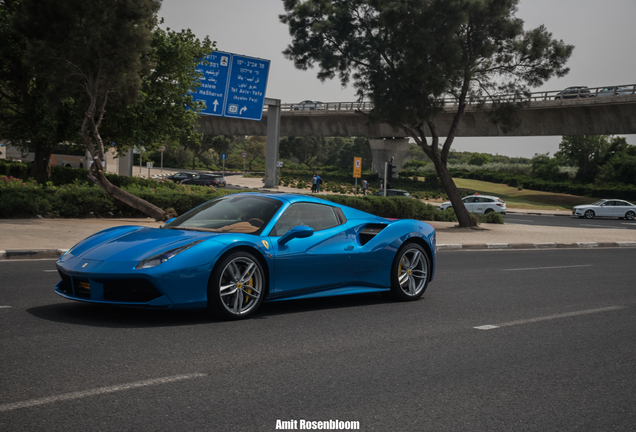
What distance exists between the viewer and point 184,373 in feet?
13.9

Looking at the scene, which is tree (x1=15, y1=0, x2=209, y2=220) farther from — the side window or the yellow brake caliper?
the yellow brake caliper

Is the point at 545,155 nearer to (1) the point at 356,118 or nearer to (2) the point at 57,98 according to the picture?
(1) the point at 356,118

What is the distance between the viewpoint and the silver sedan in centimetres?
4166

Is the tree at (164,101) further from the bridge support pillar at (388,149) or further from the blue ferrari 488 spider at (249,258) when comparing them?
the bridge support pillar at (388,149)

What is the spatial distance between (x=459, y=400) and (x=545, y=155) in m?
95.4

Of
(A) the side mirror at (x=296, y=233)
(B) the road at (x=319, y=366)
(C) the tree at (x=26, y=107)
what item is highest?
(C) the tree at (x=26, y=107)

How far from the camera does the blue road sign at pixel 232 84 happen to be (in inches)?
1252

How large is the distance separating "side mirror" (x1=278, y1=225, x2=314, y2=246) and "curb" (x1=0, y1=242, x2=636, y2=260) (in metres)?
6.55

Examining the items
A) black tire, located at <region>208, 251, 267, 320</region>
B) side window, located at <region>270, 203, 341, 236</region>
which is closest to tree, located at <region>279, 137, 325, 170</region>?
side window, located at <region>270, 203, 341, 236</region>

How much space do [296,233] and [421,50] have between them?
18.5m

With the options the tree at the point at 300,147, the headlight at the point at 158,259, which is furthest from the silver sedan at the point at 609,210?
the tree at the point at 300,147

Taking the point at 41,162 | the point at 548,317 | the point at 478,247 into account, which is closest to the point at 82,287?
the point at 548,317

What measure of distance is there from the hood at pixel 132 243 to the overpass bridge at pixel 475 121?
75.2 ft

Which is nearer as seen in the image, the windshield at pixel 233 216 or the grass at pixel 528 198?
the windshield at pixel 233 216
